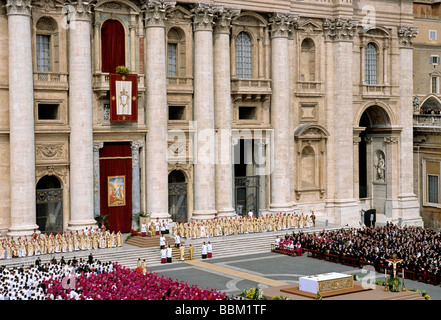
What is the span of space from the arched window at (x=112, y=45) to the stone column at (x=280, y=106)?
39.0 ft

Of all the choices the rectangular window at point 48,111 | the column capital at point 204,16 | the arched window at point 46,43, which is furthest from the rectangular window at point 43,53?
the column capital at point 204,16

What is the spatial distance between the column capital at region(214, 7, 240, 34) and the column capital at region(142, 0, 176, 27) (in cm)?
401

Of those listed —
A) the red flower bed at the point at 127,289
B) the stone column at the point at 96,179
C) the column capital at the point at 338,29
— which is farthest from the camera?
the column capital at the point at 338,29

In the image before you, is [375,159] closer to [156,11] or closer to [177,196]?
[177,196]

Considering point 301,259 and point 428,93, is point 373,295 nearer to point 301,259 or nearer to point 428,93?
point 301,259

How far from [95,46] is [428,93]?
3656cm

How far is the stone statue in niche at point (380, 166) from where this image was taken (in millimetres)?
61594

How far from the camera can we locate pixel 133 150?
4928cm

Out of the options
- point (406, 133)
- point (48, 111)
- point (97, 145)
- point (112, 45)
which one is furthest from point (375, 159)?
point (48, 111)

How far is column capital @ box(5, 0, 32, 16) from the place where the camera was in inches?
1708

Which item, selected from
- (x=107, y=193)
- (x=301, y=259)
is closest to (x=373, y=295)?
(x=301, y=259)

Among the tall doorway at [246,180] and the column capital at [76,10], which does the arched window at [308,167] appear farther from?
the column capital at [76,10]

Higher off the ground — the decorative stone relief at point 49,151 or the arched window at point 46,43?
the arched window at point 46,43

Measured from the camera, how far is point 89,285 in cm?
3125
